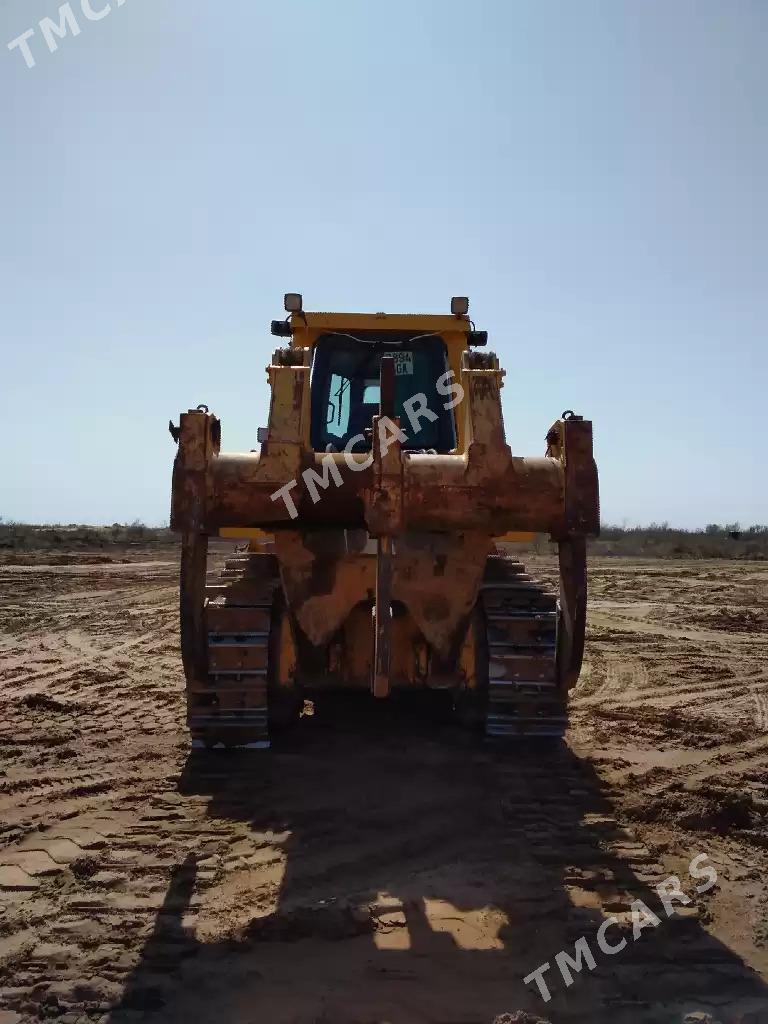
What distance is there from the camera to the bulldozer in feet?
11.1

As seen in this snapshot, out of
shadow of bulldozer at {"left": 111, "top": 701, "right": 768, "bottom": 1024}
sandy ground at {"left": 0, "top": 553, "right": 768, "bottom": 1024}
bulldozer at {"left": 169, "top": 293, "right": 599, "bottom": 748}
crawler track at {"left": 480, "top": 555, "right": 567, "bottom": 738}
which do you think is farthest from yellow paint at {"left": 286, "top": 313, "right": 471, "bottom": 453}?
shadow of bulldozer at {"left": 111, "top": 701, "right": 768, "bottom": 1024}

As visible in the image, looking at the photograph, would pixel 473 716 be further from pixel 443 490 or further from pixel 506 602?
pixel 443 490

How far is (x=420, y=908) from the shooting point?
9.29 feet

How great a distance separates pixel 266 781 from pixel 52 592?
36.4 ft

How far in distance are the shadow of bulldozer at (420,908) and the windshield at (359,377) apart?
2.58 meters

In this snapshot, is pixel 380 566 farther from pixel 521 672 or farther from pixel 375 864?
pixel 521 672

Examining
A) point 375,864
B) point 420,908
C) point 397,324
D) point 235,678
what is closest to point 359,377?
point 397,324

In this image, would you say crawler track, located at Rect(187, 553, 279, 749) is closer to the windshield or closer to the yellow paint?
the windshield

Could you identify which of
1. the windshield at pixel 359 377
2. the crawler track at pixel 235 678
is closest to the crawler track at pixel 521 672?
the crawler track at pixel 235 678

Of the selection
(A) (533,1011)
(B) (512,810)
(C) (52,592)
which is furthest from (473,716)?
(C) (52,592)

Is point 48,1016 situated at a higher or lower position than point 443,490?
lower

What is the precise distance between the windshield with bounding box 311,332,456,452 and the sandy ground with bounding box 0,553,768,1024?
2.17 meters

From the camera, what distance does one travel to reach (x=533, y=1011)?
2293 millimetres

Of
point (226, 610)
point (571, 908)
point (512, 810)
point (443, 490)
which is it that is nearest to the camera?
point (571, 908)
